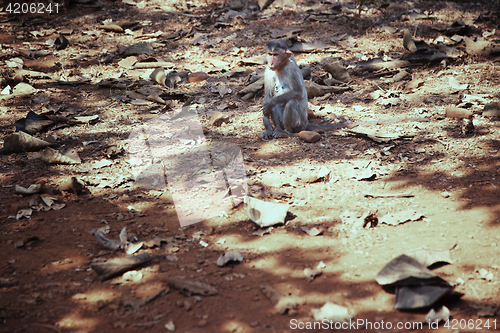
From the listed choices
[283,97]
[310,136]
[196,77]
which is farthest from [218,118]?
[196,77]

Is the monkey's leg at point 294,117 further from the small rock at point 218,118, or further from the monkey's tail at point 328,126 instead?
the small rock at point 218,118

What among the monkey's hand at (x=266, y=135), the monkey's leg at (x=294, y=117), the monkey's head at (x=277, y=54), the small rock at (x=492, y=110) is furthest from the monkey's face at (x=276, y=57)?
the small rock at (x=492, y=110)

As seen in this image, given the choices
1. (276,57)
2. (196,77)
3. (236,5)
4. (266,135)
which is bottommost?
(266,135)

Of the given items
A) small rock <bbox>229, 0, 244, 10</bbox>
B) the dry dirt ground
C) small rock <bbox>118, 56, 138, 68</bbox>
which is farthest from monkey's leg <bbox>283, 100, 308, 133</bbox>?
small rock <bbox>229, 0, 244, 10</bbox>

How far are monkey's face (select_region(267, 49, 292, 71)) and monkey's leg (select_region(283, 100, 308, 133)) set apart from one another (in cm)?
57

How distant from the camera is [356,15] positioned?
980 centimetres

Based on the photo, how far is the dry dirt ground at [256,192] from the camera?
2686mm

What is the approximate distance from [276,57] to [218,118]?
130cm

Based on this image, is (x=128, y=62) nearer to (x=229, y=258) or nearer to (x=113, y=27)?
(x=113, y=27)

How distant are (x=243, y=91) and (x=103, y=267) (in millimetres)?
4659

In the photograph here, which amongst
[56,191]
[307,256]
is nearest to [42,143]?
[56,191]

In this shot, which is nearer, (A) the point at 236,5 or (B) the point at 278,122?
(B) the point at 278,122

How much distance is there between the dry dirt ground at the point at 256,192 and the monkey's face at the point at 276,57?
40.8 inches

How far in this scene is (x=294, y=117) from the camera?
5.56 metres
